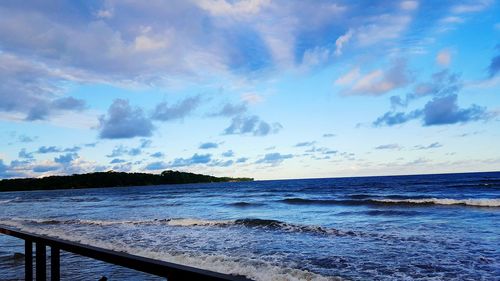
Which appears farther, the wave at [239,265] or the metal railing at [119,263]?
the wave at [239,265]

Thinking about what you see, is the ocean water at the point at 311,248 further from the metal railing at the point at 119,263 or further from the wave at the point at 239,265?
the metal railing at the point at 119,263

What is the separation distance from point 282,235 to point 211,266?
6201 millimetres

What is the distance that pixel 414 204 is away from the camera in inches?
1195

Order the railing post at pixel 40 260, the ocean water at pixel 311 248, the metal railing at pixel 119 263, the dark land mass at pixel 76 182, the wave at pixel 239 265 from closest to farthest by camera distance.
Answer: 1. the metal railing at pixel 119 263
2. the railing post at pixel 40 260
3. the wave at pixel 239 265
4. the ocean water at pixel 311 248
5. the dark land mass at pixel 76 182

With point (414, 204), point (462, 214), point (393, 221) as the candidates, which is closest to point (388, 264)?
point (393, 221)

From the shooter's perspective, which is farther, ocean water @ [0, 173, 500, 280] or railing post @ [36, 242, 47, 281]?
ocean water @ [0, 173, 500, 280]

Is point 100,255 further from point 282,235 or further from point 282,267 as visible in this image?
point 282,235

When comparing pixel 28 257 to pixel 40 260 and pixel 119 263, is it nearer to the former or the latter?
pixel 40 260

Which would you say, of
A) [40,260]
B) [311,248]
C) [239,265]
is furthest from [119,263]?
[311,248]

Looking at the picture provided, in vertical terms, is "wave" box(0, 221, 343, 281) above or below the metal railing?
below

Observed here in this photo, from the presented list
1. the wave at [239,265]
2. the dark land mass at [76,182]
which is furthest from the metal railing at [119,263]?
the dark land mass at [76,182]

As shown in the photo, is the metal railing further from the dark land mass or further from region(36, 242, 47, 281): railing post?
the dark land mass

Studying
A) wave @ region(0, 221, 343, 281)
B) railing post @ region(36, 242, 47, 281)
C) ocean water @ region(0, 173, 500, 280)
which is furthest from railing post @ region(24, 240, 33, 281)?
wave @ region(0, 221, 343, 281)

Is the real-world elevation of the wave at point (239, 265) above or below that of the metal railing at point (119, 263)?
below
